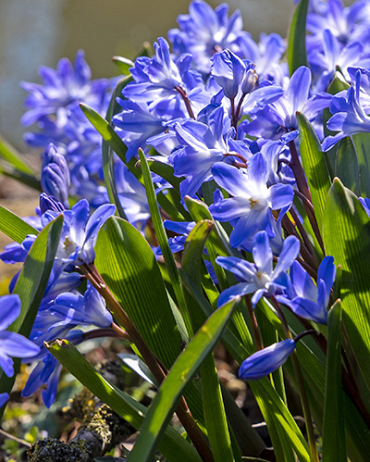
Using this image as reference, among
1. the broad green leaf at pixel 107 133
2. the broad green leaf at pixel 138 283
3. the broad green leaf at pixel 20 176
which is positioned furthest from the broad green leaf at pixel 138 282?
the broad green leaf at pixel 20 176

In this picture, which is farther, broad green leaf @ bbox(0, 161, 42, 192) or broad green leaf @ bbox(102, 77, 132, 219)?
broad green leaf @ bbox(0, 161, 42, 192)

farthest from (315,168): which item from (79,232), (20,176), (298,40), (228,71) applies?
(20,176)

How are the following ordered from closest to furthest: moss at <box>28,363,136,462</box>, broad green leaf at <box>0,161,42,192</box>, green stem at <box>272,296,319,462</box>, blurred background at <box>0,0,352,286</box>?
green stem at <box>272,296,319,462</box> < moss at <box>28,363,136,462</box> < broad green leaf at <box>0,161,42,192</box> < blurred background at <box>0,0,352,286</box>

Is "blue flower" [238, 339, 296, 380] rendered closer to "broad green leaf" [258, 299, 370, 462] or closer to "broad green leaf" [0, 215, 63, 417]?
"broad green leaf" [258, 299, 370, 462]

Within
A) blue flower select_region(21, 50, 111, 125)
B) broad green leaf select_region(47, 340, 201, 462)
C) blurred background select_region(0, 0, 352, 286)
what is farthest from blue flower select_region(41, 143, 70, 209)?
blurred background select_region(0, 0, 352, 286)

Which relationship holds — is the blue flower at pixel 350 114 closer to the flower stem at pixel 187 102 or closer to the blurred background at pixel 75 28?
the flower stem at pixel 187 102

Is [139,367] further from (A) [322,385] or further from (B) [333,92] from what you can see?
(B) [333,92]

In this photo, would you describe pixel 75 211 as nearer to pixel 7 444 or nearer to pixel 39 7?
pixel 7 444
